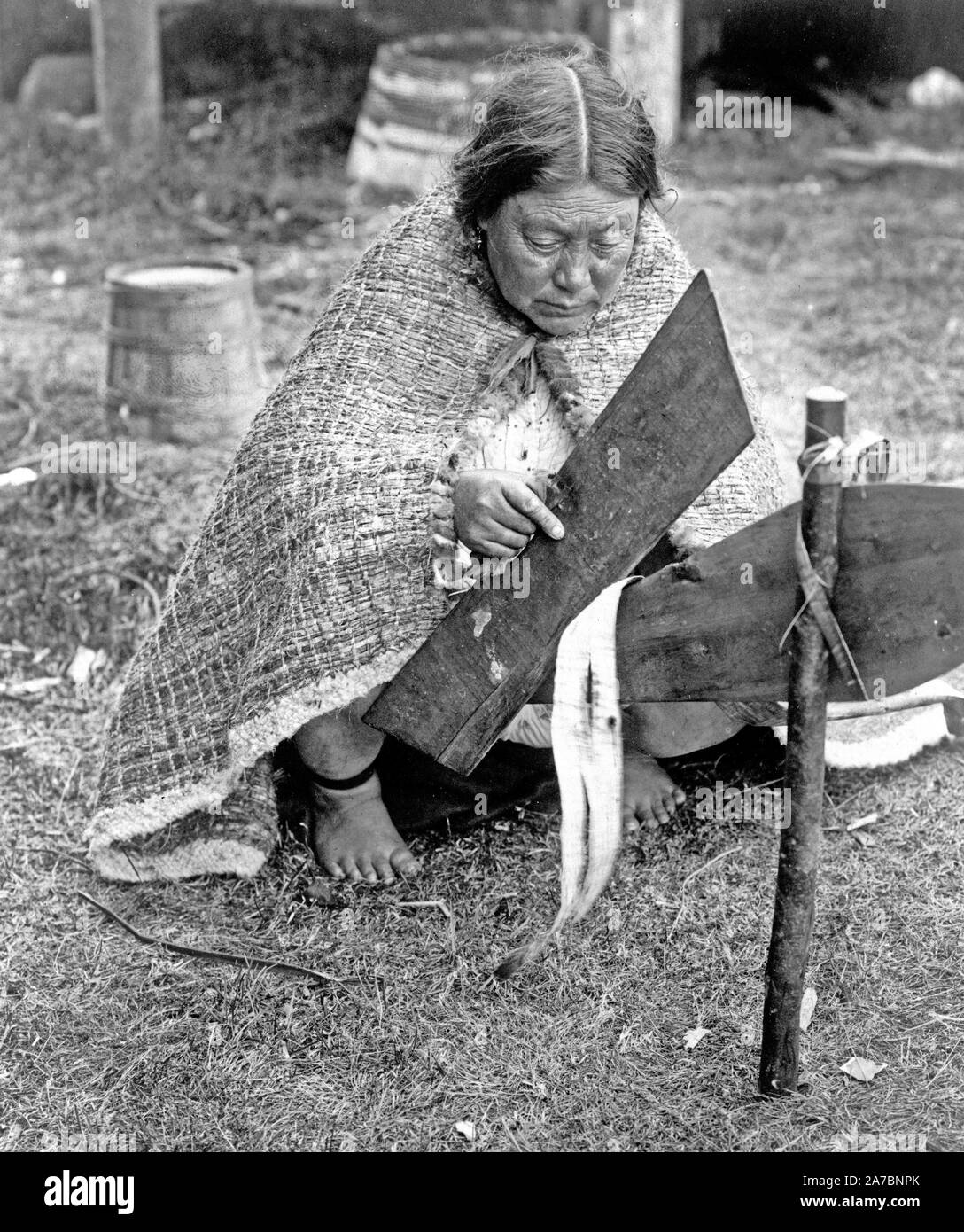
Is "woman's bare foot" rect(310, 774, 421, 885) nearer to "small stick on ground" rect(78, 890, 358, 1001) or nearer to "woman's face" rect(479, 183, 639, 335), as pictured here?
"small stick on ground" rect(78, 890, 358, 1001)

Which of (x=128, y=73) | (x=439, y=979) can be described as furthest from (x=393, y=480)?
(x=128, y=73)

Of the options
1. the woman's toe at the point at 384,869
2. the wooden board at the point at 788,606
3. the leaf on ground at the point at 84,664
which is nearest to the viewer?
the wooden board at the point at 788,606

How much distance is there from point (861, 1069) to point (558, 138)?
1.63 meters

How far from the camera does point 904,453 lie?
466cm

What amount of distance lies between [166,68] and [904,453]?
20.5 feet

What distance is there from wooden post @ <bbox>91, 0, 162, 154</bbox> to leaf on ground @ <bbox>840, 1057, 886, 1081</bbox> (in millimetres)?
6944

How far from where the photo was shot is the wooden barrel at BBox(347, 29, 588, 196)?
726 cm

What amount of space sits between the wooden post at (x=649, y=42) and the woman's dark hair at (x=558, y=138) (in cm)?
482

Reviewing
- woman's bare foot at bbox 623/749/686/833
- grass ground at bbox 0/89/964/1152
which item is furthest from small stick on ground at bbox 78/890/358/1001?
woman's bare foot at bbox 623/749/686/833

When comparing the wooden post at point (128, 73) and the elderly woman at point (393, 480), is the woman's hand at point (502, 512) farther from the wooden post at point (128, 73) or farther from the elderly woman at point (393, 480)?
the wooden post at point (128, 73)

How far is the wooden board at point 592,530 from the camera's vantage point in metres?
2.01

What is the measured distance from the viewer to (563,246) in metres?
2.59

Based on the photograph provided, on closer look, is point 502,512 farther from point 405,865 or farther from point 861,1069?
point 861,1069

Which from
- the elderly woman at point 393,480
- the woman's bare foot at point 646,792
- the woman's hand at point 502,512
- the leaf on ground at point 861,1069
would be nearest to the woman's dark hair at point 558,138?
the elderly woman at point 393,480
